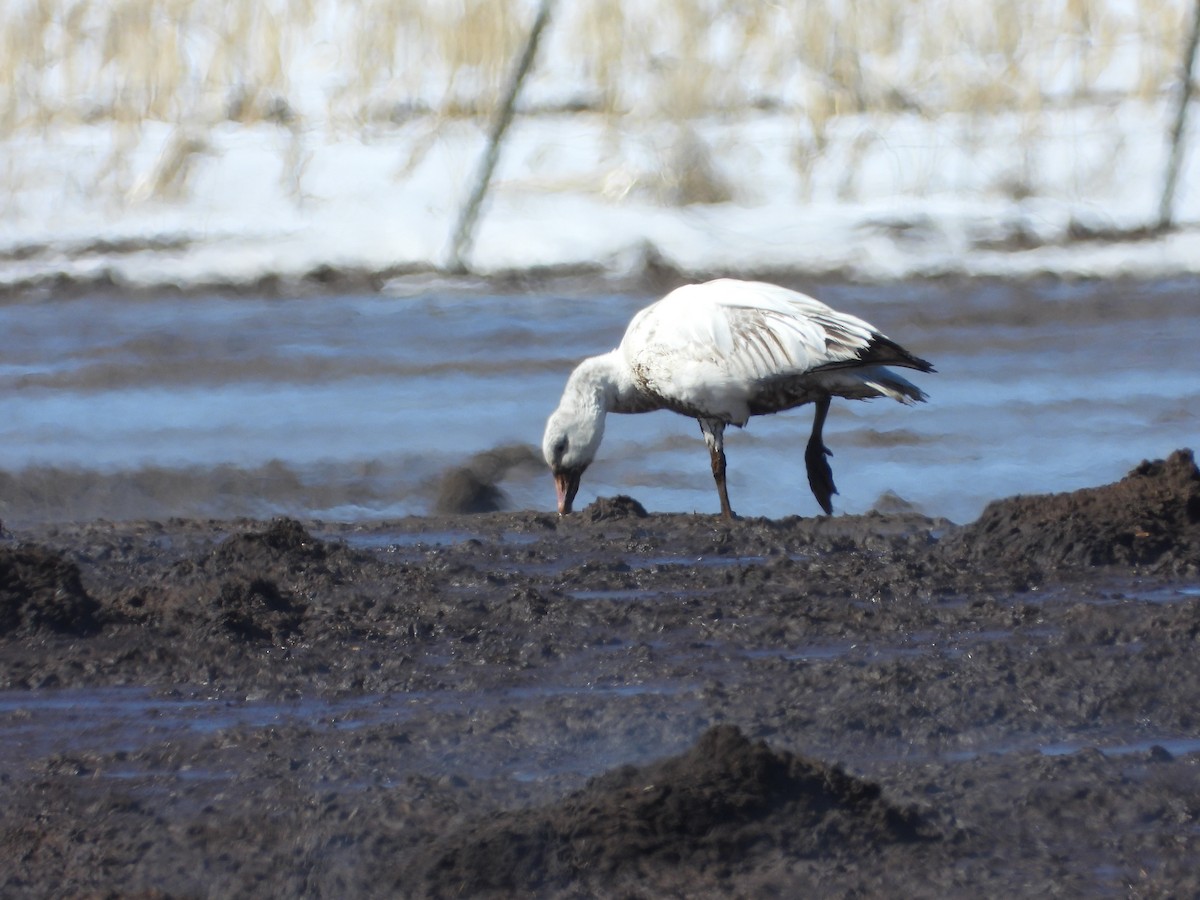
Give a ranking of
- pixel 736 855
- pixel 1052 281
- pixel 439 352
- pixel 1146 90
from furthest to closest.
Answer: pixel 1146 90 < pixel 1052 281 < pixel 439 352 < pixel 736 855

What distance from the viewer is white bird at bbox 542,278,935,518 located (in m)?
7.06

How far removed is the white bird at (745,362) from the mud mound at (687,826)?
3241 mm

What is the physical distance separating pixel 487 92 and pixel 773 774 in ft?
44.1

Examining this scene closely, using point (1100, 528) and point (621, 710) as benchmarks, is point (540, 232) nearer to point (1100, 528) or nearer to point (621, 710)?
point (1100, 528)

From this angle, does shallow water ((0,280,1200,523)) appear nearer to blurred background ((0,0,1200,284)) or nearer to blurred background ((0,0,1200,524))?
blurred background ((0,0,1200,524))

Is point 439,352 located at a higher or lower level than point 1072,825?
lower

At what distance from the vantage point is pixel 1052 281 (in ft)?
42.5

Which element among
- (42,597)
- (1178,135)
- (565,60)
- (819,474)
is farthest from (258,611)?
(565,60)

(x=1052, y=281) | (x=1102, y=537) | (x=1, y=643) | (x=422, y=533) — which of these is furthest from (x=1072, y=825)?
(x=1052, y=281)

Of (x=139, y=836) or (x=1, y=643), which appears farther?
(x=1, y=643)

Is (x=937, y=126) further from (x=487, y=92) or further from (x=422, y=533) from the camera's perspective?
(x=422, y=533)

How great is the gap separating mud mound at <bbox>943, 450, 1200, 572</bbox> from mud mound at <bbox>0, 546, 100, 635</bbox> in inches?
99.8

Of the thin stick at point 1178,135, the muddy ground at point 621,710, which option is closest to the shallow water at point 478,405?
the thin stick at point 1178,135

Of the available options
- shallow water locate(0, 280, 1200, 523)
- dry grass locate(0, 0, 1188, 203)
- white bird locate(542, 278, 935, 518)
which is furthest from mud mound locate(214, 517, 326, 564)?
dry grass locate(0, 0, 1188, 203)
